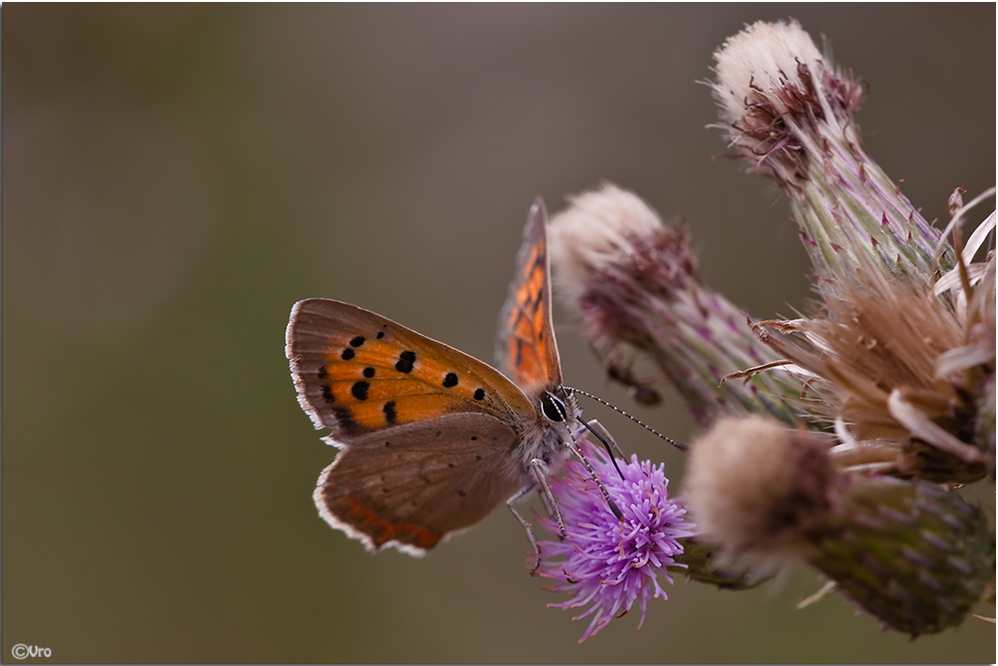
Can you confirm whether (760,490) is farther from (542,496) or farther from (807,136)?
(807,136)

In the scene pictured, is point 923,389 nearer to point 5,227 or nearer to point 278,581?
point 278,581

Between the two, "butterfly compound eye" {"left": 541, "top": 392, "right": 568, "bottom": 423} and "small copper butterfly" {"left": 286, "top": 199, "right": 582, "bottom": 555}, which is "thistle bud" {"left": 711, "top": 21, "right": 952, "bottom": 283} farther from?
"butterfly compound eye" {"left": 541, "top": 392, "right": 568, "bottom": 423}

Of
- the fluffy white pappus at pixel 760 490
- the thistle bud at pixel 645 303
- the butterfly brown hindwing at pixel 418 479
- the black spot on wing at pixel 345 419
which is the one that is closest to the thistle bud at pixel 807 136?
the thistle bud at pixel 645 303

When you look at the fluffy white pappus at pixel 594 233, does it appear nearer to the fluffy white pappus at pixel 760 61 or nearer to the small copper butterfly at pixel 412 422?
the small copper butterfly at pixel 412 422

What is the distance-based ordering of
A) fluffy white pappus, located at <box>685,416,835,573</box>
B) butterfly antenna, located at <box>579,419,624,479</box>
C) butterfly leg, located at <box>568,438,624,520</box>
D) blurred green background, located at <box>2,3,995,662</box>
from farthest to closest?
blurred green background, located at <box>2,3,995,662</box>, butterfly antenna, located at <box>579,419,624,479</box>, butterfly leg, located at <box>568,438,624,520</box>, fluffy white pappus, located at <box>685,416,835,573</box>

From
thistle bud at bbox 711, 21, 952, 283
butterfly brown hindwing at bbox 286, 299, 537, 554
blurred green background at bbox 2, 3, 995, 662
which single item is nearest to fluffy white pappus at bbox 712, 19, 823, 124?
thistle bud at bbox 711, 21, 952, 283

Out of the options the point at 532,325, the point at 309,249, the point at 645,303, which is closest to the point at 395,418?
the point at 532,325

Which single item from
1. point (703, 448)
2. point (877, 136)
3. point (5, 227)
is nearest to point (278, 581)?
point (5, 227)
